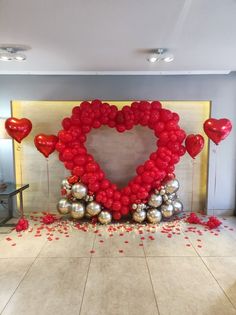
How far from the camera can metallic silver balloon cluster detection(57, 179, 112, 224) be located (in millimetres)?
3553

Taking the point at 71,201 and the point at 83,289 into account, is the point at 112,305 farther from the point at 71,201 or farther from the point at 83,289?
the point at 71,201

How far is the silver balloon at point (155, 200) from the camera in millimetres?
3588

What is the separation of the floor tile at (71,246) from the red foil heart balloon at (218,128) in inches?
91.1

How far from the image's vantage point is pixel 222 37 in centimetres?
241

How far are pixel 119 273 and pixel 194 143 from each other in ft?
7.05

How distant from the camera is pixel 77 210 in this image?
3598 mm

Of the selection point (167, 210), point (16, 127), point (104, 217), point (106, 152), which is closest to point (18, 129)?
point (16, 127)

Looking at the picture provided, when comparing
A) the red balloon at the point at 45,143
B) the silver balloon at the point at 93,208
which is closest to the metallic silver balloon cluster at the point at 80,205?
the silver balloon at the point at 93,208

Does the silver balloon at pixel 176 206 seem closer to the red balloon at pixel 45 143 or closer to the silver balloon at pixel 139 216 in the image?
the silver balloon at pixel 139 216

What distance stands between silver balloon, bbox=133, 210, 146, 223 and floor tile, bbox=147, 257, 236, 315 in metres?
0.90

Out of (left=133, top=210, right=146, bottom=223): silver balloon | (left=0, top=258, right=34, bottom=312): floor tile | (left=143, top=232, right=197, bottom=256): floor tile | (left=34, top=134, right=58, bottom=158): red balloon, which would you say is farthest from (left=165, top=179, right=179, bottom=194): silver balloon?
(left=0, top=258, right=34, bottom=312): floor tile

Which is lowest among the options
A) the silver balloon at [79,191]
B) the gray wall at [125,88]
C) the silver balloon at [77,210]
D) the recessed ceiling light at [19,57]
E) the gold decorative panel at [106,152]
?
the silver balloon at [77,210]

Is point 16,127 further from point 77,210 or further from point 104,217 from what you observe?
point 104,217

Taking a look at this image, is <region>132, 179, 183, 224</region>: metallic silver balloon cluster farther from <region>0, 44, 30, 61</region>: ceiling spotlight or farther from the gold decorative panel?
<region>0, 44, 30, 61</region>: ceiling spotlight
